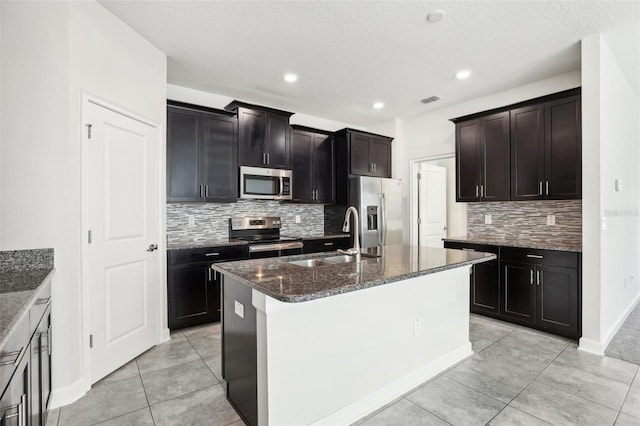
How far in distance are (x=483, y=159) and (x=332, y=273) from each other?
3.07 meters

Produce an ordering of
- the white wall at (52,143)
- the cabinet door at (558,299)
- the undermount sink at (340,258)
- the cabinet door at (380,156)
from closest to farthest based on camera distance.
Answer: the white wall at (52,143), the undermount sink at (340,258), the cabinet door at (558,299), the cabinet door at (380,156)

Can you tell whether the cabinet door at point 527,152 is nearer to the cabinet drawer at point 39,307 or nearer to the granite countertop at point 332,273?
the granite countertop at point 332,273

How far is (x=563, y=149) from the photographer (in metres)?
3.29

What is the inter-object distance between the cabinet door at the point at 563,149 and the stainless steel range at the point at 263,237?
297 cm

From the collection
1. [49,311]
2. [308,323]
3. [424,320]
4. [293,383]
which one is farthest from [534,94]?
[49,311]

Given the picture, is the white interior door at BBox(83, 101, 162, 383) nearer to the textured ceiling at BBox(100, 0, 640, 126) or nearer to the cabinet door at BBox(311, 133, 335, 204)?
the textured ceiling at BBox(100, 0, 640, 126)

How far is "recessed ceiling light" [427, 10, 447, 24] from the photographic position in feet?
7.97

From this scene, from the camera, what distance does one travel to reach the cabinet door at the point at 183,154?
3434 mm

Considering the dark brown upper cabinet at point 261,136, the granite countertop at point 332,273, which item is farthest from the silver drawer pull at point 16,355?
the dark brown upper cabinet at point 261,136

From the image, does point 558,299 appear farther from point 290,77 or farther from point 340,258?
point 290,77

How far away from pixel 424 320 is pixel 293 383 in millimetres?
1127

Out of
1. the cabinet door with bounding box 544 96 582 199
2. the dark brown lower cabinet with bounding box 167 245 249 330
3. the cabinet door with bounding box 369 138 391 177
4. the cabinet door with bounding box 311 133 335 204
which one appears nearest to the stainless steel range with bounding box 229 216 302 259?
the dark brown lower cabinet with bounding box 167 245 249 330

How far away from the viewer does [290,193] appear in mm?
4367

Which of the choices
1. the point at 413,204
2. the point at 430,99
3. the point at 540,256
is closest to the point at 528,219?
the point at 540,256
